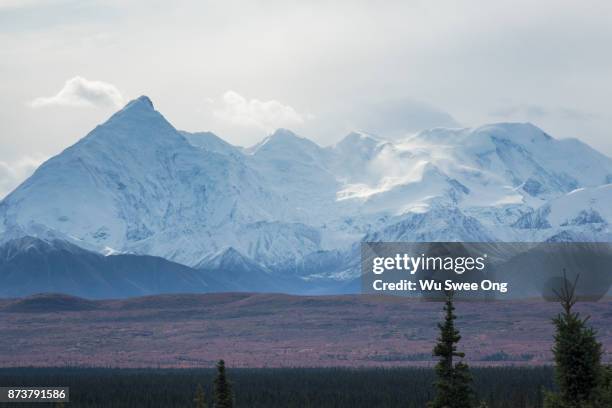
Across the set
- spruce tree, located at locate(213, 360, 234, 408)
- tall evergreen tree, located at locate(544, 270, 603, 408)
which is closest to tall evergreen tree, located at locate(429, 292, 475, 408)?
tall evergreen tree, located at locate(544, 270, 603, 408)

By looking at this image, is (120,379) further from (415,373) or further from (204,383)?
(415,373)

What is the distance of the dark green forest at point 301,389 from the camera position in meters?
146

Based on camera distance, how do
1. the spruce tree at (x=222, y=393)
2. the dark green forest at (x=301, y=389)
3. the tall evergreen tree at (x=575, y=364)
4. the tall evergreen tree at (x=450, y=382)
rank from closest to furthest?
1. the tall evergreen tree at (x=575, y=364)
2. the tall evergreen tree at (x=450, y=382)
3. the spruce tree at (x=222, y=393)
4. the dark green forest at (x=301, y=389)

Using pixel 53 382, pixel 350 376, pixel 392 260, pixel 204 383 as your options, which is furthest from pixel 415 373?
pixel 392 260

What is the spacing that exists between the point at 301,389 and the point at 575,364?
4791 inches

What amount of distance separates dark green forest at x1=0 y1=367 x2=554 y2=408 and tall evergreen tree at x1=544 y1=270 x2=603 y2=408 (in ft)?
254

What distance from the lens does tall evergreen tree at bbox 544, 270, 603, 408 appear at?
50.1 metres

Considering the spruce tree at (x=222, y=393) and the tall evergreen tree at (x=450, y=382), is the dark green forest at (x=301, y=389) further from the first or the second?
the tall evergreen tree at (x=450, y=382)

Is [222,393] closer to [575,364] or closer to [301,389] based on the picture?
[575,364]

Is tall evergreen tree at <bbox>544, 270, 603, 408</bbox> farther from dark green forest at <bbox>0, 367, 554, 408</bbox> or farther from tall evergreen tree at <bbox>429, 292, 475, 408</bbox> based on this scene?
dark green forest at <bbox>0, 367, 554, 408</bbox>

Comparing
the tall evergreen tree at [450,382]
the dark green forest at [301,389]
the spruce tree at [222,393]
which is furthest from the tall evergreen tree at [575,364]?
the dark green forest at [301,389]

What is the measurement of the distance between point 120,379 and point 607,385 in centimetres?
13905

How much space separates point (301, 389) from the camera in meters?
170

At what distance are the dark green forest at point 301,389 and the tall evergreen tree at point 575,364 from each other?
77.4 m
